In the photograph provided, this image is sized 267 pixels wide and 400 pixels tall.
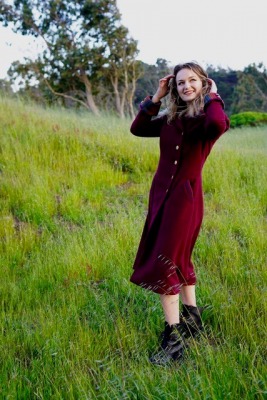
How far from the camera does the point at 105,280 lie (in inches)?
142

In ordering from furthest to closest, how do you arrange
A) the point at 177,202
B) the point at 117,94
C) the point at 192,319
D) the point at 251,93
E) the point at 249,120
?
Result: the point at 251,93 < the point at 117,94 < the point at 249,120 < the point at 192,319 < the point at 177,202

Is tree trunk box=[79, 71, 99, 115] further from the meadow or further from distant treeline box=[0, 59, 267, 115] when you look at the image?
the meadow

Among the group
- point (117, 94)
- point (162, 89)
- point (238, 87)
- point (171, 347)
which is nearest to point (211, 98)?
point (162, 89)

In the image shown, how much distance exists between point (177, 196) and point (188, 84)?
2.23ft

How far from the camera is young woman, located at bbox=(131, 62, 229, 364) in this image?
2.54 meters

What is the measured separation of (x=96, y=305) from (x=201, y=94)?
169 centimetres

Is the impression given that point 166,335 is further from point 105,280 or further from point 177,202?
point 105,280

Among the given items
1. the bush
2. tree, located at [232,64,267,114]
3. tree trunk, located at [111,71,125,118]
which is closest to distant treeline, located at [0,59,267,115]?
tree, located at [232,64,267,114]

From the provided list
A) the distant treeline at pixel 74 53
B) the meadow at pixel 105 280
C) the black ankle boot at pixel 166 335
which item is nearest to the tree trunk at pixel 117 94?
the distant treeline at pixel 74 53

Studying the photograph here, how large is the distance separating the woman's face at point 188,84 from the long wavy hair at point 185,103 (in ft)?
0.08

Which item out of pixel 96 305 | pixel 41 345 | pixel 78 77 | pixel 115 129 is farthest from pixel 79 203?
pixel 78 77

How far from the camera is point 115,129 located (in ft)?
29.3

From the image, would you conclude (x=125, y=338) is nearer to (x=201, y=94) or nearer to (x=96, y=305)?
(x=96, y=305)

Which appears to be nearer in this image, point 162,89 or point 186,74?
point 186,74
